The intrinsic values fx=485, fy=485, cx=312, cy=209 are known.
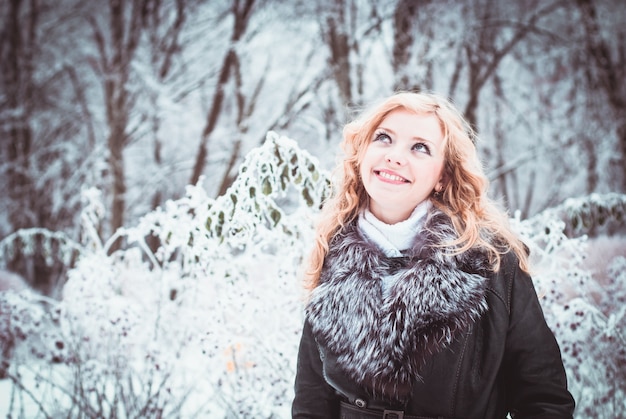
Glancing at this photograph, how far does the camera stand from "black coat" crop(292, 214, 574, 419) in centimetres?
138

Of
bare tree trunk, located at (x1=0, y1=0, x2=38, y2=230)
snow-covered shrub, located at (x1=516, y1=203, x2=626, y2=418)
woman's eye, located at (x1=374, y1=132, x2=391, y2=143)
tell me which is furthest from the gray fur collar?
bare tree trunk, located at (x1=0, y1=0, x2=38, y2=230)

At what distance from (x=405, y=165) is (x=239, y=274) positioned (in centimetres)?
163

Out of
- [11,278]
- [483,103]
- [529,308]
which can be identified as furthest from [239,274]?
[483,103]

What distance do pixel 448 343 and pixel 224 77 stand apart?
7.73 metres

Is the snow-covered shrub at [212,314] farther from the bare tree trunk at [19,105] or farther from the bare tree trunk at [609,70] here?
the bare tree trunk at [609,70]

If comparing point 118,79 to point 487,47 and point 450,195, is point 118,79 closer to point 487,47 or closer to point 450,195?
point 487,47

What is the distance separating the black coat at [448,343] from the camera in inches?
54.2

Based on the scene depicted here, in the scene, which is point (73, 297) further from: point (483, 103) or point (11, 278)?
point (483, 103)

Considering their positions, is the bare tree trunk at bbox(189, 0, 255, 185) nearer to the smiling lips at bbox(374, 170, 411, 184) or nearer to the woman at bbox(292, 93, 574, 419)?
the woman at bbox(292, 93, 574, 419)

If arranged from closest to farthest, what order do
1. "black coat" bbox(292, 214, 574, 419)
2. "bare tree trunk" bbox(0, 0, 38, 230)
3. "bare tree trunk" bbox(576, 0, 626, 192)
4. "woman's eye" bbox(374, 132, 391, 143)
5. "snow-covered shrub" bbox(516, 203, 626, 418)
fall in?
"black coat" bbox(292, 214, 574, 419)
"woman's eye" bbox(374, 132, 391, 143)
"snow-covered shrub" bbox(516, 203, 626, 418)
"bare tree trunk" bbox(576, 0, 626, 192)
"bare tree trunk" bbox(0, 0, 38, 230)

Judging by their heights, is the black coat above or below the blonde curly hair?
below

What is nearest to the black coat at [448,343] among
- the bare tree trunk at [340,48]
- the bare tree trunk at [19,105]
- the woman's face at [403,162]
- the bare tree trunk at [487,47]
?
the woman's face at [403,162]

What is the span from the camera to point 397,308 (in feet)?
4.81

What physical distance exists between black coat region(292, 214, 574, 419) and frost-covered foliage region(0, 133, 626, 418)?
1.10m
